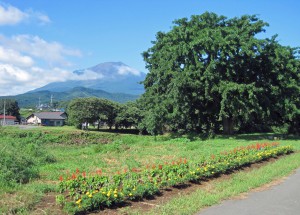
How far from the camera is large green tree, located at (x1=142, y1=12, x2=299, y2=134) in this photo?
25.2 metres

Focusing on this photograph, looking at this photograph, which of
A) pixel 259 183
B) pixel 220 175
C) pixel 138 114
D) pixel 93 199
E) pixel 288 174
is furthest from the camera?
pixel 138 114

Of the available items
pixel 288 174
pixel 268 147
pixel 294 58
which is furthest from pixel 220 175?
pixel 294 58

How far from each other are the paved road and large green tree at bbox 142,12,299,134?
15.9 metres

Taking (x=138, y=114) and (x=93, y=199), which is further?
(x=138, y=114)

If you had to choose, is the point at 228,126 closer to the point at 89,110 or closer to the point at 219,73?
the point at 219,73

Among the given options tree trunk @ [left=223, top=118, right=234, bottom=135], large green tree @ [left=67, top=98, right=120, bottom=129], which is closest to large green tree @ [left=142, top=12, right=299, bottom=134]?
tree trunk @ [left=223, top=118, right=234, bottom=135]

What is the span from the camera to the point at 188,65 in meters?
26.3

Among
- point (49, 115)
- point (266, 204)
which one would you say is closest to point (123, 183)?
point (266, 204)

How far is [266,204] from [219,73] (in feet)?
63.4

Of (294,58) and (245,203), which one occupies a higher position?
(294,58)

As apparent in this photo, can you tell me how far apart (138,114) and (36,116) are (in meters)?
50.1

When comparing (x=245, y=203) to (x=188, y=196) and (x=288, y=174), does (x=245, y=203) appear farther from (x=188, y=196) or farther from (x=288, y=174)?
(x=288, y=174)

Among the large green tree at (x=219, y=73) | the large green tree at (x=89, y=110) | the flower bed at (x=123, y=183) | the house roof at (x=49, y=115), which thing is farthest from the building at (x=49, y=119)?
the flower bed at (x=123, y=183)

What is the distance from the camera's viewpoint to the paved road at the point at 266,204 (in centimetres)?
683
